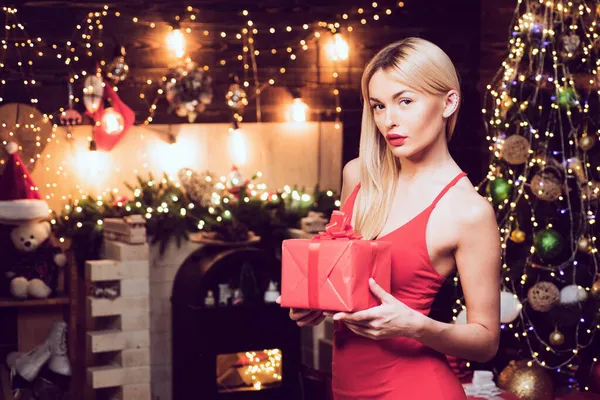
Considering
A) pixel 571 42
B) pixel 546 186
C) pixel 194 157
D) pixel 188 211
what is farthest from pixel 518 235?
pixel 194 157

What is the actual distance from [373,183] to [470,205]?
0.22 metres

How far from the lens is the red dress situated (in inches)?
72.1

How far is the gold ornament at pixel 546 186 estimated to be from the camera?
4.55 meters

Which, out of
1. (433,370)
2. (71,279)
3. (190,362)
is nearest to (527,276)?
(190,362)

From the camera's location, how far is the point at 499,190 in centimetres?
461

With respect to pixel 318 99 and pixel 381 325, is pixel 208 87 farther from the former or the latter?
pixel 381 325

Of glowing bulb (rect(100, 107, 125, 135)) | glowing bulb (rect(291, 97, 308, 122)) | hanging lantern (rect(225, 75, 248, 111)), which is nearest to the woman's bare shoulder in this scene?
glowing bulb (rect(100, 107, 125, 135))

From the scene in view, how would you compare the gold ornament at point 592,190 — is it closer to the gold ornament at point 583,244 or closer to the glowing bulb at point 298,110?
the gold ornament at point 583,244

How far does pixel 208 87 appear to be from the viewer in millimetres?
5688

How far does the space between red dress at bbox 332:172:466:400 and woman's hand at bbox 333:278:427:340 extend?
0.13 meters

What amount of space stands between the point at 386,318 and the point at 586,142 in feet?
10.2

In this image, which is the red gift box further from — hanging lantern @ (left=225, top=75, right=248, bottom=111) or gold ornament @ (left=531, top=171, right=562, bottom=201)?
hanging lantern @ (left=225, top=75, right=248, bottom=111)

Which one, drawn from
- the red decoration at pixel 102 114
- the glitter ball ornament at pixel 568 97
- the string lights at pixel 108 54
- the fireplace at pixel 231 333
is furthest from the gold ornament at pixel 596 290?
the red decoration at pixel 102 114

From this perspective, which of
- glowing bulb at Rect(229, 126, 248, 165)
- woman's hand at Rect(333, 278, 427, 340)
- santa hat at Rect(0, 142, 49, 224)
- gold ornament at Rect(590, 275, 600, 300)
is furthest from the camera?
glowing bulb at Rect(229, 126, 248, 165)
